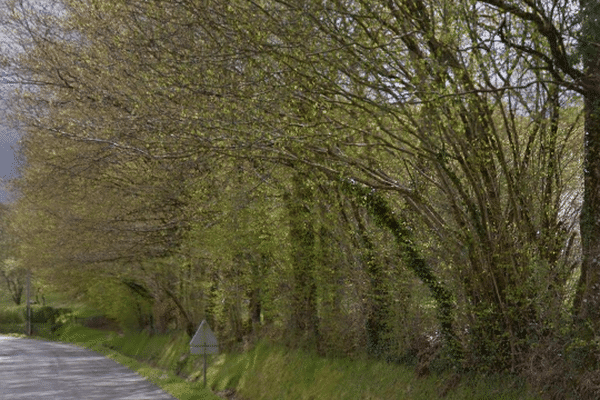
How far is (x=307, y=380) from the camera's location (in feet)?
64.7

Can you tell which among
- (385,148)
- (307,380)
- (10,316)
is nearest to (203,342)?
(307,380)

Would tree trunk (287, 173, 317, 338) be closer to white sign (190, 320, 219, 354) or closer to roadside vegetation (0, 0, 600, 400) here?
roadside vegetation (0, 0, 600, 400)

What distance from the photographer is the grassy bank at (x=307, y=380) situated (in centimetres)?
1352

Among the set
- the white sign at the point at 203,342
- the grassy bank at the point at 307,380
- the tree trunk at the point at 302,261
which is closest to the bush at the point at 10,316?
the grassy bank at the point at 307,380

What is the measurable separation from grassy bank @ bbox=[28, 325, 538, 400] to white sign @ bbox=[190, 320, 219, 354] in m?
1.05

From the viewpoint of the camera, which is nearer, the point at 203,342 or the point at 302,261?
the point at 302,261

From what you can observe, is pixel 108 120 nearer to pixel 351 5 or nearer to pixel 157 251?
pixel 351 5

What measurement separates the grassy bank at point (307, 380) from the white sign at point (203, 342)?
3.45 ft

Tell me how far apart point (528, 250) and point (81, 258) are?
19.6 meters

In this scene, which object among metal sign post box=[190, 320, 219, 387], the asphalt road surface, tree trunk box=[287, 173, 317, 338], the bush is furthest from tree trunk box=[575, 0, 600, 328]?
the bush

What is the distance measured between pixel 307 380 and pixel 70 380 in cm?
1066

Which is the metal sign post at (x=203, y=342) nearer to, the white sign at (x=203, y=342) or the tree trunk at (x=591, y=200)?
the white sign at (x=203, y=342)

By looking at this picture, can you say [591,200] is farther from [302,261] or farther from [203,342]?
[203,342]

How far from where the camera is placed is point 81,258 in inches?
1133
